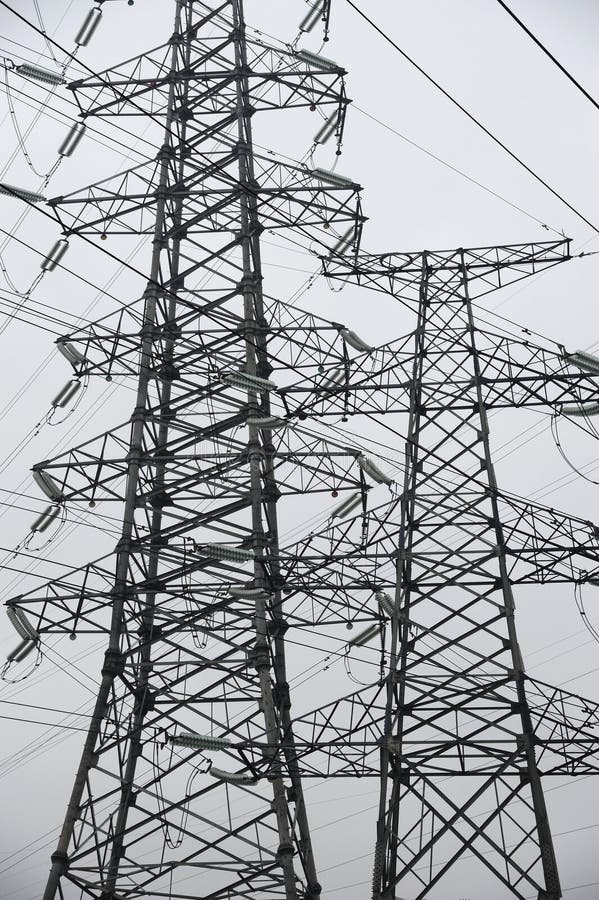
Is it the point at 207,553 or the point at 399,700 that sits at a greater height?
the point at 207,553

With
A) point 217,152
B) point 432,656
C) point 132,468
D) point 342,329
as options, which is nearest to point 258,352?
point 342,329

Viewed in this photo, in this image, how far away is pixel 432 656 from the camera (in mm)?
18578

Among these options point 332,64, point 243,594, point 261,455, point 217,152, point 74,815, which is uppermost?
point 332,64

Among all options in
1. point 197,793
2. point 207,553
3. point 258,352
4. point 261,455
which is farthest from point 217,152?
point 197,793

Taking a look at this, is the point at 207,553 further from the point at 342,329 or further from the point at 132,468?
the point at 342,329

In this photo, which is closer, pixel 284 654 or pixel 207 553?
pixel 207 553

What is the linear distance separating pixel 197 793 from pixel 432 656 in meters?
4.54

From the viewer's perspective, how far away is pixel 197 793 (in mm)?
17453

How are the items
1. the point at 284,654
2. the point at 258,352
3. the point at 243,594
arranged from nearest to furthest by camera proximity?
the point at 243,594 → the point at 284,654 → the point at 258,352

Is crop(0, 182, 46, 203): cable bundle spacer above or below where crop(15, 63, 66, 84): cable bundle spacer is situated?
below

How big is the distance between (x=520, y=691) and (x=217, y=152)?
45.4 ft

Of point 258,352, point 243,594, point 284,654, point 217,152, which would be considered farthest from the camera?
point 217,152

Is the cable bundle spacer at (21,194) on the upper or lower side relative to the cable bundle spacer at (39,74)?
lower

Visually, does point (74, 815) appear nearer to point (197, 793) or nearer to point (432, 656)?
point (197, 793)
